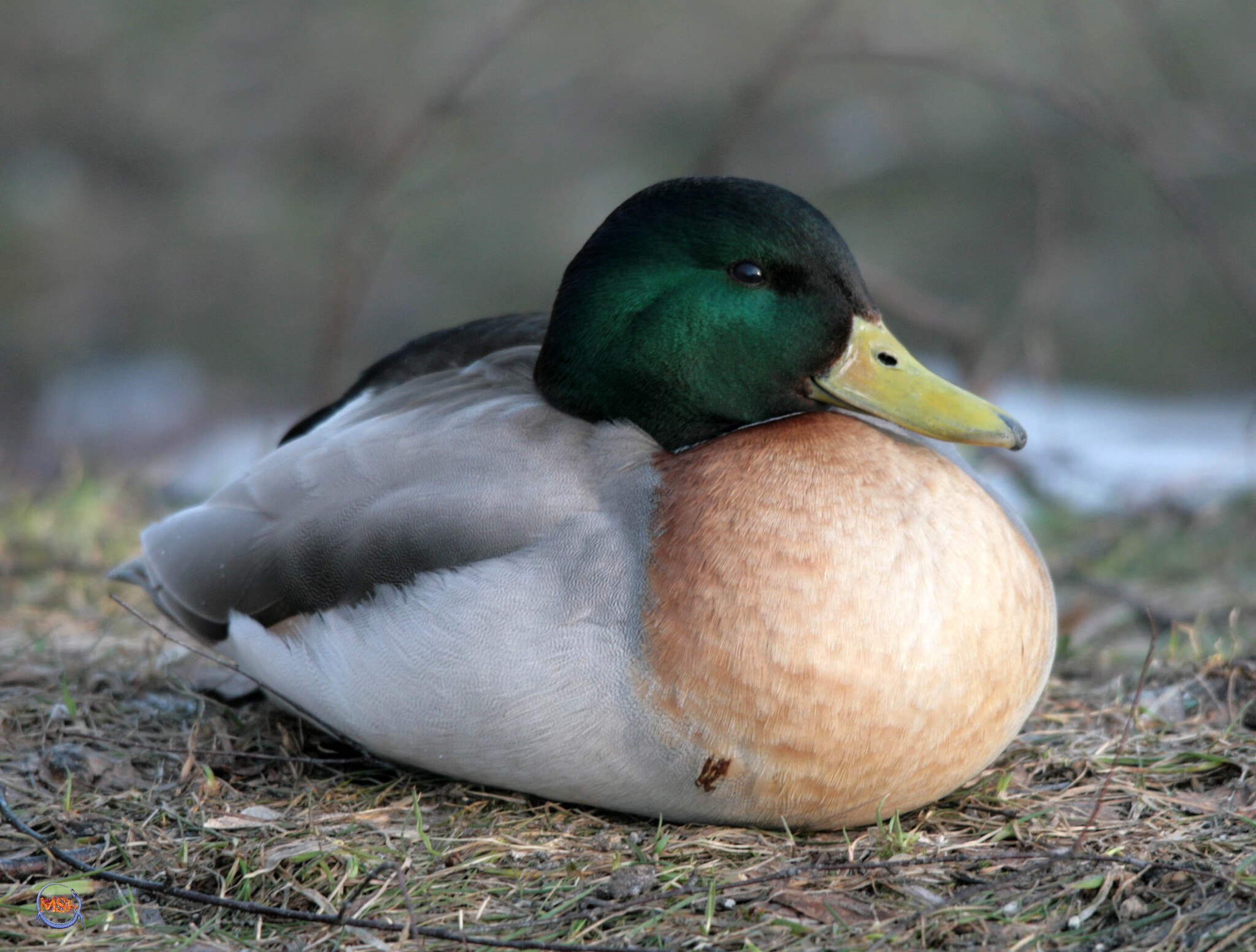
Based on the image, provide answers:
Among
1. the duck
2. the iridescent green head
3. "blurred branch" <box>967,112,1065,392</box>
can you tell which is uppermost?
the iridescent green head

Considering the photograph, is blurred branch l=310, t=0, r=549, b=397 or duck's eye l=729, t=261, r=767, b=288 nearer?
duck's eye l=729, t=261, r=767, b=288

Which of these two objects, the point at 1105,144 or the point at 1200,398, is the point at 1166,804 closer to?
the point at 1200,398

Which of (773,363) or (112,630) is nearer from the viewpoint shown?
(773,363)

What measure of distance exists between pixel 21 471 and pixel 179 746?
17.7 ft

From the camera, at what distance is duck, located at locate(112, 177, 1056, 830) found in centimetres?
231

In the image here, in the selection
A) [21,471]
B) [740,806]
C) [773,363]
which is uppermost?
[773,363]

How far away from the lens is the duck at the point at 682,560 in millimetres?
2311

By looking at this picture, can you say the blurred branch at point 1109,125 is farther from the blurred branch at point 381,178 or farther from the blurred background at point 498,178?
the blurred background at point 498,178

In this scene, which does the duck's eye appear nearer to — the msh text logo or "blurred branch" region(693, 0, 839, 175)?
the msh text logo

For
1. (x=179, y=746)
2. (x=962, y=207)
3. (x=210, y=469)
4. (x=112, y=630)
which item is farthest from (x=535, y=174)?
(x=179, y=746)

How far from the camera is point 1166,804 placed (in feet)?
8.48

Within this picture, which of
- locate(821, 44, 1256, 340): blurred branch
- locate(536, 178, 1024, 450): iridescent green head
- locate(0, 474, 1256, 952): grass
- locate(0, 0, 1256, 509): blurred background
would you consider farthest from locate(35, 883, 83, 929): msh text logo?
locate(0, 0, 1256, 509): blurred background

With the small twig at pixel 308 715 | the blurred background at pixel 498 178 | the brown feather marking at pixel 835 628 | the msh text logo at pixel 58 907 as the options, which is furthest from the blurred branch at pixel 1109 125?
the msh text logo at pixel 58 907

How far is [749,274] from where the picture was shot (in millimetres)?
2564
